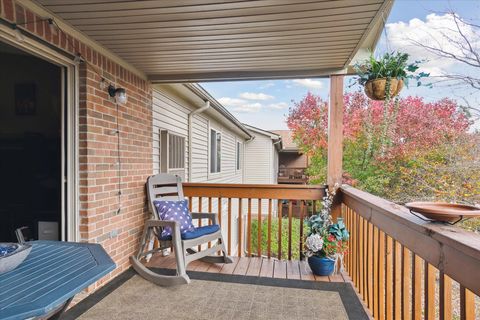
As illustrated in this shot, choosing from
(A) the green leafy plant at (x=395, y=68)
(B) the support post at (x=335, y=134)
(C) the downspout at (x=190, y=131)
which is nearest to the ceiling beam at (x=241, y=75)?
(B) the support post at (x=335, y=134)

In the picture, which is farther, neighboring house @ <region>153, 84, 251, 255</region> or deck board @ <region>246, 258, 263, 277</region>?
neighboring house @ <region>153, 84, 251, 255</region>

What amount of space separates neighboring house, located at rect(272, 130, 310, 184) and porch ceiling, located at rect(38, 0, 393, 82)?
46.6 feet

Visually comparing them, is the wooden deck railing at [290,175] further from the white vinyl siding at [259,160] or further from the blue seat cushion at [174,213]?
the blue seat cushion at [174,213]

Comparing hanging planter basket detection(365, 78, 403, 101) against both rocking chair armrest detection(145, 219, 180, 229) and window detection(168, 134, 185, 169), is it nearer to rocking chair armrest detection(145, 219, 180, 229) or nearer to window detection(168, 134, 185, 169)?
rocking chair armrest detection(145, 219, 180, 229)

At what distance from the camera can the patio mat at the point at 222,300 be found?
98.0 inches

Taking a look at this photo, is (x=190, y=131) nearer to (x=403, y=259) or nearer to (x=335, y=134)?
(x=335, y=134)

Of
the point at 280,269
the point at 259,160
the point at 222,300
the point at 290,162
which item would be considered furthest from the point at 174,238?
the point at 290,162

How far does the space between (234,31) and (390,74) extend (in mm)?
1328

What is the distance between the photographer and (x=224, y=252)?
12.1 feet

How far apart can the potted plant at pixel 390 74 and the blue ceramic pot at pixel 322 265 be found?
69.2 inches

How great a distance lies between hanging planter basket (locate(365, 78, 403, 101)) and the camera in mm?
2484

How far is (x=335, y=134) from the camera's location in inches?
143

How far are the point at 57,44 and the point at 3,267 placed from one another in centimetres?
189

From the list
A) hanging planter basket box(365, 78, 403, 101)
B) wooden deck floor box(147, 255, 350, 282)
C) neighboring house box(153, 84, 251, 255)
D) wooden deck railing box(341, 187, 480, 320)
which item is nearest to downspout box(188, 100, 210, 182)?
neighboring house box(153, 84, 251, 255)
